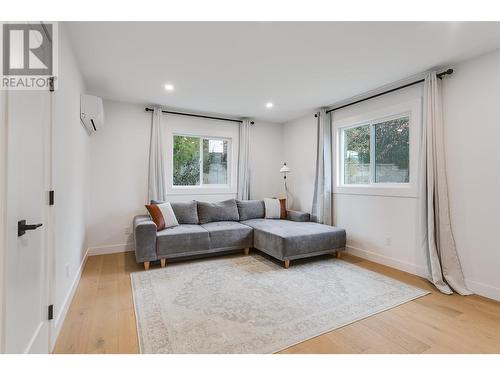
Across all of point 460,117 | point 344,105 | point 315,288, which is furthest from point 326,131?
point 315,288

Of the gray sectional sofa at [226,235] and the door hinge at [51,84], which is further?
the gray sectional sofa at [226,235]

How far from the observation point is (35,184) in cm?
146

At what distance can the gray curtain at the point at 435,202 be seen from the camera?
2.72m

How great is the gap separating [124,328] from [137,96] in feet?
10.4

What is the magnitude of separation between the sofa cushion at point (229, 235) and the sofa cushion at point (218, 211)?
0.19 m

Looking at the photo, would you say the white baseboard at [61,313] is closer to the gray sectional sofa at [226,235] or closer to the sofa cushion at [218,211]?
the gray sectional sofa at [226,235]

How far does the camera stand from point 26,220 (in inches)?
51.8

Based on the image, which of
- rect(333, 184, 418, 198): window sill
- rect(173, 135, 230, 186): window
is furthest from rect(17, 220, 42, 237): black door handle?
rect(333, 184, 418, 198): window sill

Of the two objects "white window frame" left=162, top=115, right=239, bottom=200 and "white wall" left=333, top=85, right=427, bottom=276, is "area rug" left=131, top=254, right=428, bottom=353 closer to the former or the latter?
"white wall" left=333, top=85, right=427, bottom=276

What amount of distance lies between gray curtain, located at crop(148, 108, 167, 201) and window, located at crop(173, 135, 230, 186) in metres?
0.40

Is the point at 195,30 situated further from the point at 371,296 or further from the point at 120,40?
the point at 371,296

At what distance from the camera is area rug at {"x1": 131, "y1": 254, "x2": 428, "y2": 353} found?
1.83 metres

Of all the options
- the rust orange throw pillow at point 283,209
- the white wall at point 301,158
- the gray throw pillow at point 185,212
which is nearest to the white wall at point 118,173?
the gray throw pillow at point 185,212

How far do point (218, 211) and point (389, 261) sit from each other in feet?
8.84
